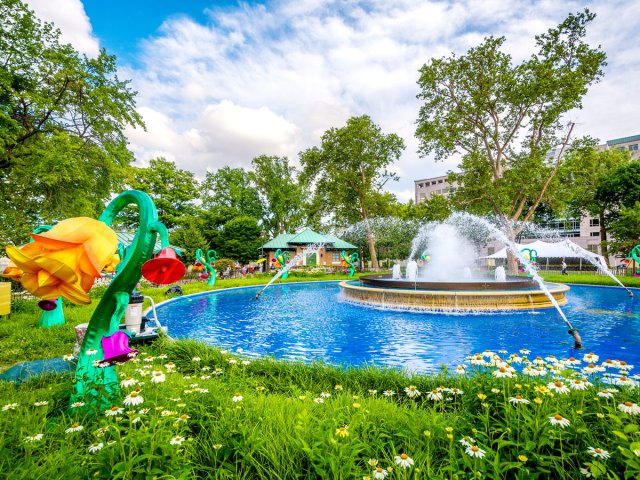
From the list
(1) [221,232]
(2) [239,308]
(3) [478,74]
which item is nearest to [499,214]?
(3) [478,74]

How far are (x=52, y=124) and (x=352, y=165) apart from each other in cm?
2918

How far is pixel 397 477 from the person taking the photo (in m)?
2.21

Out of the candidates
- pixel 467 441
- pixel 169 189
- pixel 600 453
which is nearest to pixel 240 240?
pixel 169 189

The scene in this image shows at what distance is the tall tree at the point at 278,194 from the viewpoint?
54875 mm

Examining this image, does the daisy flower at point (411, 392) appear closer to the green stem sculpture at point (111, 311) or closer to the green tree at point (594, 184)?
the green stem sculpture at point (111, 311)

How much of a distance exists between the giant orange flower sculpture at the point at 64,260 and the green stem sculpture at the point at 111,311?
647 mm

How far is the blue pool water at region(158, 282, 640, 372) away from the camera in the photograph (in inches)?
301

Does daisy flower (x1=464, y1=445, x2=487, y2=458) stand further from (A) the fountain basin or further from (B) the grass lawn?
(A) the fountain basin

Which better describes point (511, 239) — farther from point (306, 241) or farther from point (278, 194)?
point (278, 194)

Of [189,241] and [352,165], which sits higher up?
[352,165]

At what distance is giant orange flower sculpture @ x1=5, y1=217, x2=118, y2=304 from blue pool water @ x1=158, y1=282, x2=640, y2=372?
5.07 metres

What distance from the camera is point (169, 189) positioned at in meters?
41.4

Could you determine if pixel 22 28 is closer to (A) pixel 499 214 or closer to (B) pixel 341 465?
(B) pixel 341 465

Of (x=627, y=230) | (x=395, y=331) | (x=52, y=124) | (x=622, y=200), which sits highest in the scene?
(x=52, y=124)
